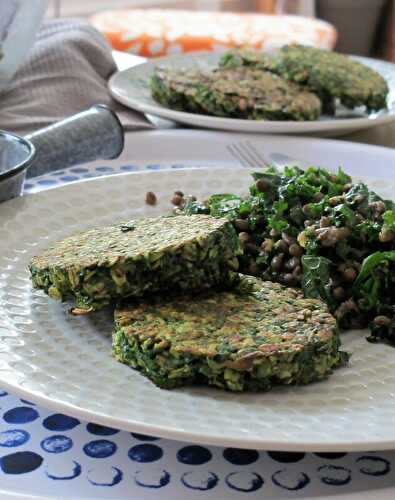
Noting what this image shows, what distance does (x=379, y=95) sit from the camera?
200 cm

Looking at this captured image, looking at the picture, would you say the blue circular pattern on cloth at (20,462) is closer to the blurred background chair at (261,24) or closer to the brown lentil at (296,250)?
the brown lentil at (296,250)

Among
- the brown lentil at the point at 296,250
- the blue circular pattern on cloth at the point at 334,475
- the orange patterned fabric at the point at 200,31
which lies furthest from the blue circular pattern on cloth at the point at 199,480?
the orange patterned fabric at the point at 200,31

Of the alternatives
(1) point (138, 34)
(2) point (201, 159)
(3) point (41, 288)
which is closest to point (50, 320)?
(3) point (41, 288)

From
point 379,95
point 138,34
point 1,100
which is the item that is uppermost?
point 379,95

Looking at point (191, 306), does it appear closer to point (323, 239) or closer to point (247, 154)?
point (323, 239)

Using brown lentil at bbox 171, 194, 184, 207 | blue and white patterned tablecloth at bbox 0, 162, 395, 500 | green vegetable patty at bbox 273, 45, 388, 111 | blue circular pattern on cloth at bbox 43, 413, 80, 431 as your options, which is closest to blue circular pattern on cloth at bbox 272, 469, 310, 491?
blue and white patterned tablecloth at bbox 0, 162, 395, 500

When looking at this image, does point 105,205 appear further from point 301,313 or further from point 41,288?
point 301,313

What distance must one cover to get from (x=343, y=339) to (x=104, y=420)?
373 mm

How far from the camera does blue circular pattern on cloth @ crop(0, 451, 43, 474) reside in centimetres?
80

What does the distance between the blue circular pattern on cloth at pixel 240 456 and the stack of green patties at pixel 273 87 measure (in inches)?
44.9

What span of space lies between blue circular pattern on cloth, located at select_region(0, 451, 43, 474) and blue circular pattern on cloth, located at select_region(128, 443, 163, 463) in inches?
3.5

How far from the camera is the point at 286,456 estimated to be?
84 cm

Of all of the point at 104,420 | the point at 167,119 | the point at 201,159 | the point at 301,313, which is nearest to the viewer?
the point at 104,420

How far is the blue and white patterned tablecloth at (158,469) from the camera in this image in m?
0.78
